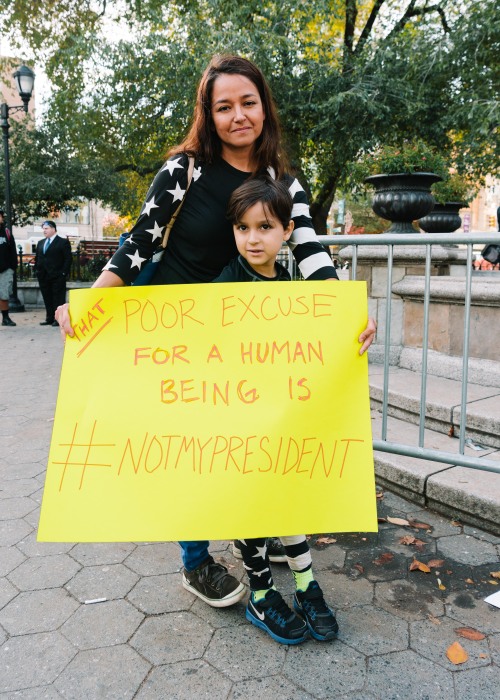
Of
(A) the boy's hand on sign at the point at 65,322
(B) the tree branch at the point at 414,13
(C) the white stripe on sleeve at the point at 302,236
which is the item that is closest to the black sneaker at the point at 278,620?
(A) the boy's hand on sign at the point at 65,322

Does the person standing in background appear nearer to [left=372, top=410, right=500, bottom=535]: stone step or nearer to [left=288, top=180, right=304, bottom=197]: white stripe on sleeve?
[left=372, top=410, right=500, bottom=535]: stone step

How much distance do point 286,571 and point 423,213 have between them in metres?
4.54

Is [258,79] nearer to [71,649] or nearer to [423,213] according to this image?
[71,649]

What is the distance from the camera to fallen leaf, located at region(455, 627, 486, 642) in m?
2.18

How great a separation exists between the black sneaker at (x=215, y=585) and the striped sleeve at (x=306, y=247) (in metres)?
1.25

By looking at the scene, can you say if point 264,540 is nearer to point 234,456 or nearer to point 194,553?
point 194,553

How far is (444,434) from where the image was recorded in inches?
151

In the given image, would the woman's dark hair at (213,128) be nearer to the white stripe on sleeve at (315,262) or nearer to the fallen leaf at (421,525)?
the white stripe on sleeve at (315,262)

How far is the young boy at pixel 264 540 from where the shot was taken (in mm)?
2039

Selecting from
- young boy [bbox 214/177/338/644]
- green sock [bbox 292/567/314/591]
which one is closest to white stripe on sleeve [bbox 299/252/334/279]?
young boy [bbox 214/177/338/644]

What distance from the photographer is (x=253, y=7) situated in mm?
10969

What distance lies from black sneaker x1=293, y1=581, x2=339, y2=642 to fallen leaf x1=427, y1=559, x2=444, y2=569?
67 cm

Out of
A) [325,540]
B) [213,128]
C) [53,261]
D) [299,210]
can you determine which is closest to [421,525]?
[325,540]

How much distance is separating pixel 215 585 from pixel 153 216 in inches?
57.7
